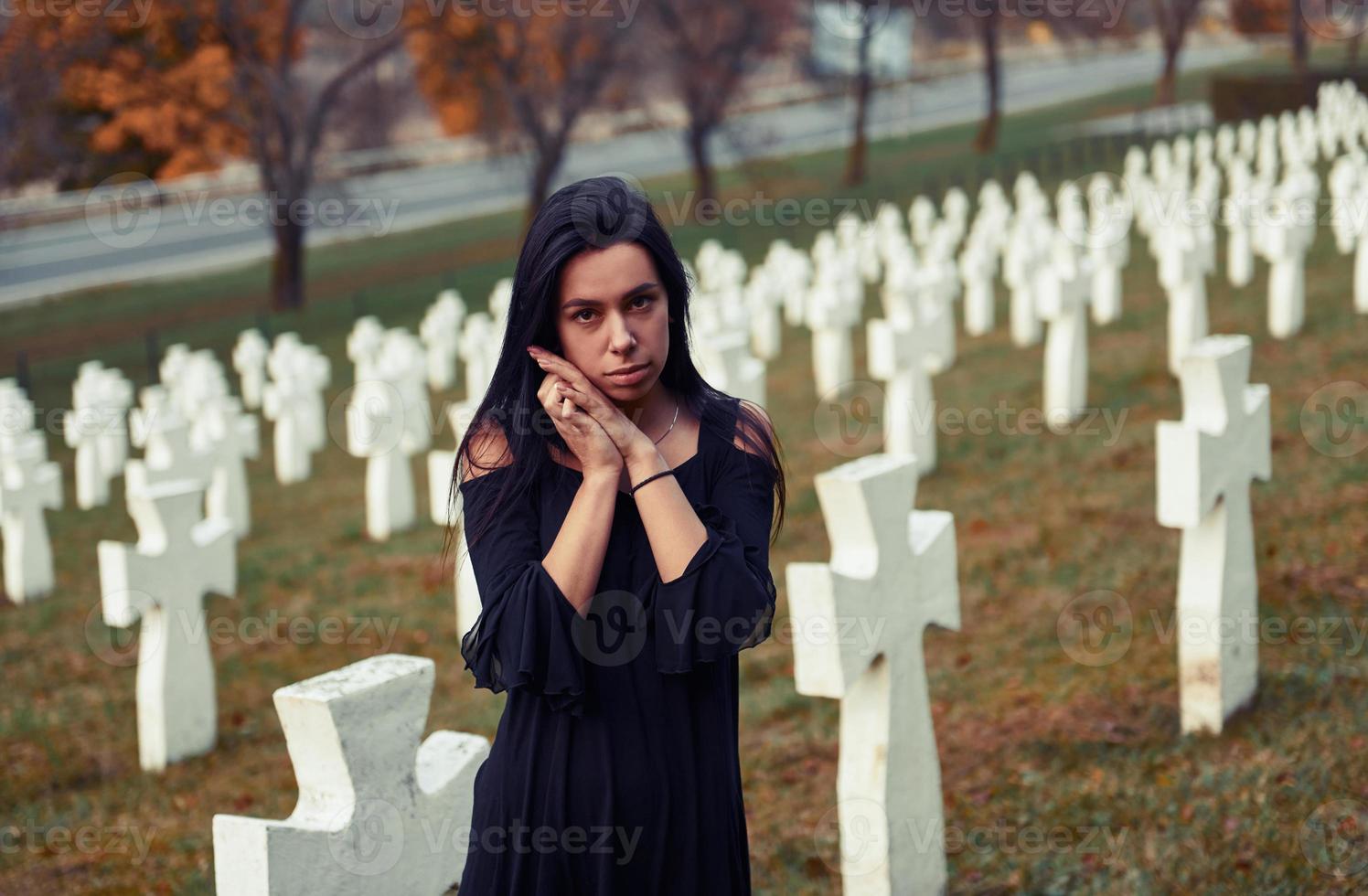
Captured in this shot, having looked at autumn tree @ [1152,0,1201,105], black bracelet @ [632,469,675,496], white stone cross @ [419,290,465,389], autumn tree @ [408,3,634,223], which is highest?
autumn tree @ [1152,0,1201,105]

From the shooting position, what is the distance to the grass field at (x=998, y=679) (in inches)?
172

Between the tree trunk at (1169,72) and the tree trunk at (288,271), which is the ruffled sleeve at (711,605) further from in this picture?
the tree trunk at (1169,72)

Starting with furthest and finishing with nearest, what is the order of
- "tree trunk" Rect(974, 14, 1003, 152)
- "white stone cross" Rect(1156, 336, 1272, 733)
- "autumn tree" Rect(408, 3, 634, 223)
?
"tree trunk" Rect(974, 14, 1003, 152) → "autumn tree" Rect(408, 3, 634, 223) → "white stone cross" Rect(1156, 336, 1272, 733)

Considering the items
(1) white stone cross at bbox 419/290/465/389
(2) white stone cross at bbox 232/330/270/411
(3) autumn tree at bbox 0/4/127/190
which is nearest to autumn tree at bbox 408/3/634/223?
(3) autumn tree at bbox 0/4/127/190

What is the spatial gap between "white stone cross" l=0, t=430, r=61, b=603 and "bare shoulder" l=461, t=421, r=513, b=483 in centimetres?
774

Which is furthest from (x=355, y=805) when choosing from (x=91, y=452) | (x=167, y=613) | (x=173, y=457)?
(x=91, y=452)

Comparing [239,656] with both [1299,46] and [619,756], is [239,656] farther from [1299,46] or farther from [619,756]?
[1299,46]

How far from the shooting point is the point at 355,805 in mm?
2822

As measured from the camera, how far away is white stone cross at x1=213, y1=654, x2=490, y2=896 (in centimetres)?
271

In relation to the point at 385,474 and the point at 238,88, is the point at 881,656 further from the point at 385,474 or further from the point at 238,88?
the point at 238,88

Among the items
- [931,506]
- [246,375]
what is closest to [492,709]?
[931,506]

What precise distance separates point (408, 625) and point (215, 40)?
66.6 ft

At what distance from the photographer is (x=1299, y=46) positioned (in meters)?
33.9

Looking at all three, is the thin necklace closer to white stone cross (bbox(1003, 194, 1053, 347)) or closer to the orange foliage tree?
white stone cross (bbox(1003, 194, 1053, 347))
